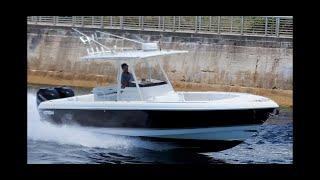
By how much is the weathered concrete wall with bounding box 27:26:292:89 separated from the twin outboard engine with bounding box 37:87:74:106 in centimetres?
168

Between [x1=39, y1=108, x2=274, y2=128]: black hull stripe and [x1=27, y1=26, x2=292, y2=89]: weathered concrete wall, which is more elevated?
[x1=27, y1=26, x2=292, y2=89]: weathered concrete wall

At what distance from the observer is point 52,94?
35.7ft

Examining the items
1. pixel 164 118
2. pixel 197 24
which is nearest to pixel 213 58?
pixel 197 24

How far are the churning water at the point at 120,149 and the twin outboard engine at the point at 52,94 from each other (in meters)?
0.24

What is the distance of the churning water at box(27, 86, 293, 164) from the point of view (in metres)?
10.2

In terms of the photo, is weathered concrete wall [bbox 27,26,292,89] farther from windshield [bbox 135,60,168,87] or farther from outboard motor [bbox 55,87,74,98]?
windshield [bbox 135,60,168,87]

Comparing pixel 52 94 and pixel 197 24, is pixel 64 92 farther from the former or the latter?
pixel 197 24

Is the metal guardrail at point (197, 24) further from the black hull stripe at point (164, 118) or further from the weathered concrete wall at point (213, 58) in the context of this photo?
the black hull stripe at point (164, 118)

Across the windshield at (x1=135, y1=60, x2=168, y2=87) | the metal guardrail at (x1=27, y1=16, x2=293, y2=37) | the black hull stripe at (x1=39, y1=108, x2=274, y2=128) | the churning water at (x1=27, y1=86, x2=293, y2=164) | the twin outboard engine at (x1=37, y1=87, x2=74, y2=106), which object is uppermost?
the metal guardrail at (x1=27, y1=16, x2=293, y2=37)

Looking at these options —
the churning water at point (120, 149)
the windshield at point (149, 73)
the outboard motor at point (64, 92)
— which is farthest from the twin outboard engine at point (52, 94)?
the windshield at point (149, 73)

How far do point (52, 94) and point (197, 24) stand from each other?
2.38 m

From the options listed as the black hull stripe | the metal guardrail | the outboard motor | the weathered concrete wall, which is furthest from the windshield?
the weathered concrete wall
